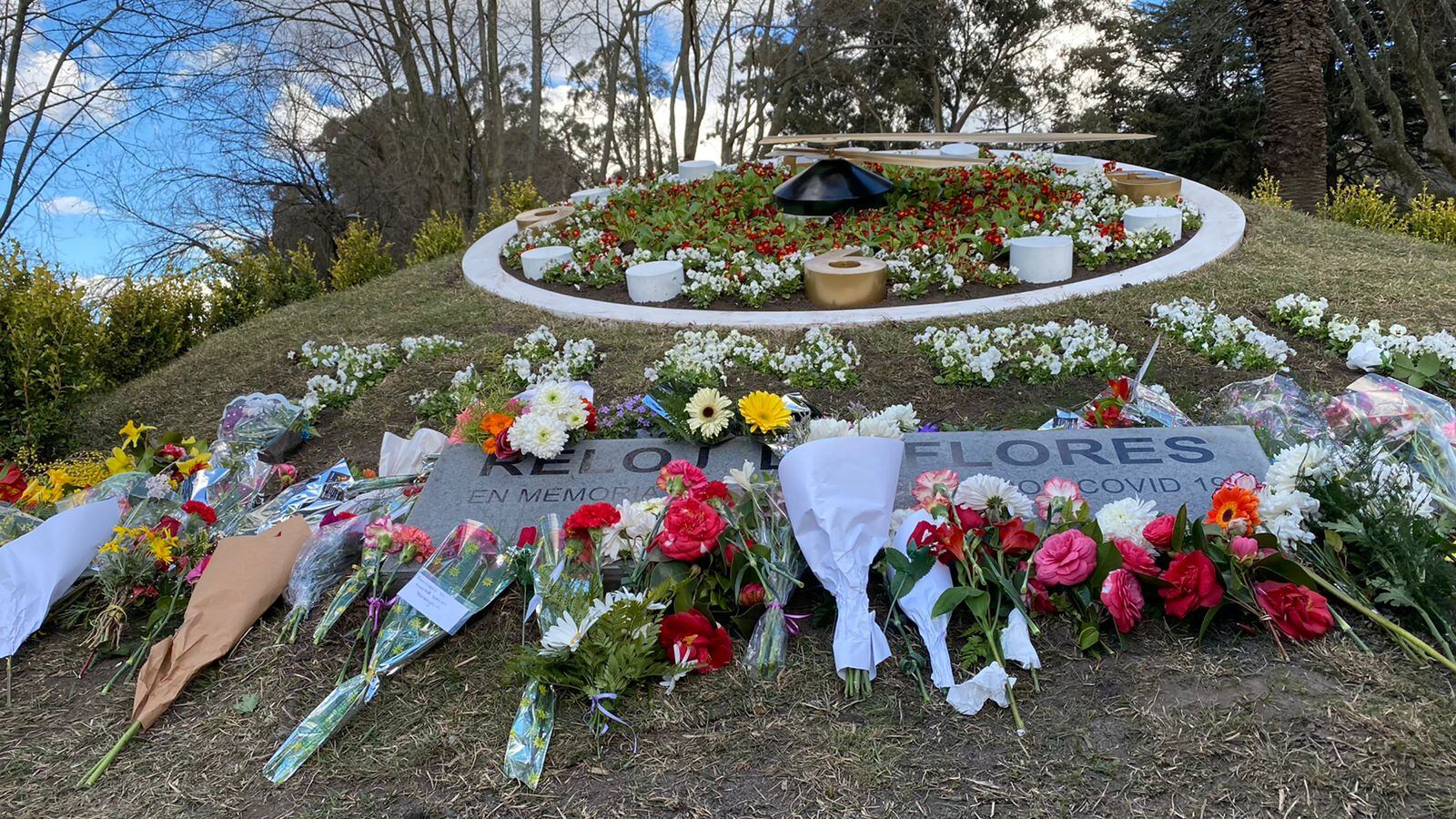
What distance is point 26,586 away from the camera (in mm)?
2820

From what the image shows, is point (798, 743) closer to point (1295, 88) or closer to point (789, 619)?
point (789, 619)

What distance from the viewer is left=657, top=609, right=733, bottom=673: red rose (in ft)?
7.52

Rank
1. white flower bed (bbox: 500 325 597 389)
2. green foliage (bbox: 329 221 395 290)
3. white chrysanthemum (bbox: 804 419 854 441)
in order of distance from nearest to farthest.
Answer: white chrysanthemum (bbox: 804 419 854 441) → white flower bed (bbox: 500 325 597 389) → green foliage (bbox: 329 221 395 290)

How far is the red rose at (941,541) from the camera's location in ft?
7.48

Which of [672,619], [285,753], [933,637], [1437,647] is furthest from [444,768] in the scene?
[1437,647]

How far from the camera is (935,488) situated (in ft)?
8.13

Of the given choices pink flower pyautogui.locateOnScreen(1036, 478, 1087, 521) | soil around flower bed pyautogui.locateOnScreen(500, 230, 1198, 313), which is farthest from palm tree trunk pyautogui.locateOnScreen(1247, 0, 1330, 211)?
pink flower pyautogui.locateOnScreen(1036, 478, 1087, 521)

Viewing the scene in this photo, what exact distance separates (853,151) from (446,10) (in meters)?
11.5

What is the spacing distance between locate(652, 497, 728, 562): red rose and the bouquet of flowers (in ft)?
2.74

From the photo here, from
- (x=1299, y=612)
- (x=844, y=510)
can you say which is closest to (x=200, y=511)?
(x=844, y=510)

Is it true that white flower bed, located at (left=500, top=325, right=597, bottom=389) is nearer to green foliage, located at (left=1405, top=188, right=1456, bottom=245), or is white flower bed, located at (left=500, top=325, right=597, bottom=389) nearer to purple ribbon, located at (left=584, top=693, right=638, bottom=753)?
purple ribbon, located at (left=584, top=693, right=638, bottom=753)

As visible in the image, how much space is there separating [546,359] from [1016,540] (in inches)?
139

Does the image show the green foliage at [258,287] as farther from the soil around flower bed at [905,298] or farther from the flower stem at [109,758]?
the flower stem at [109,758]

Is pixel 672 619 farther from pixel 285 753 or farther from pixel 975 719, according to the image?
pixel 285 753
